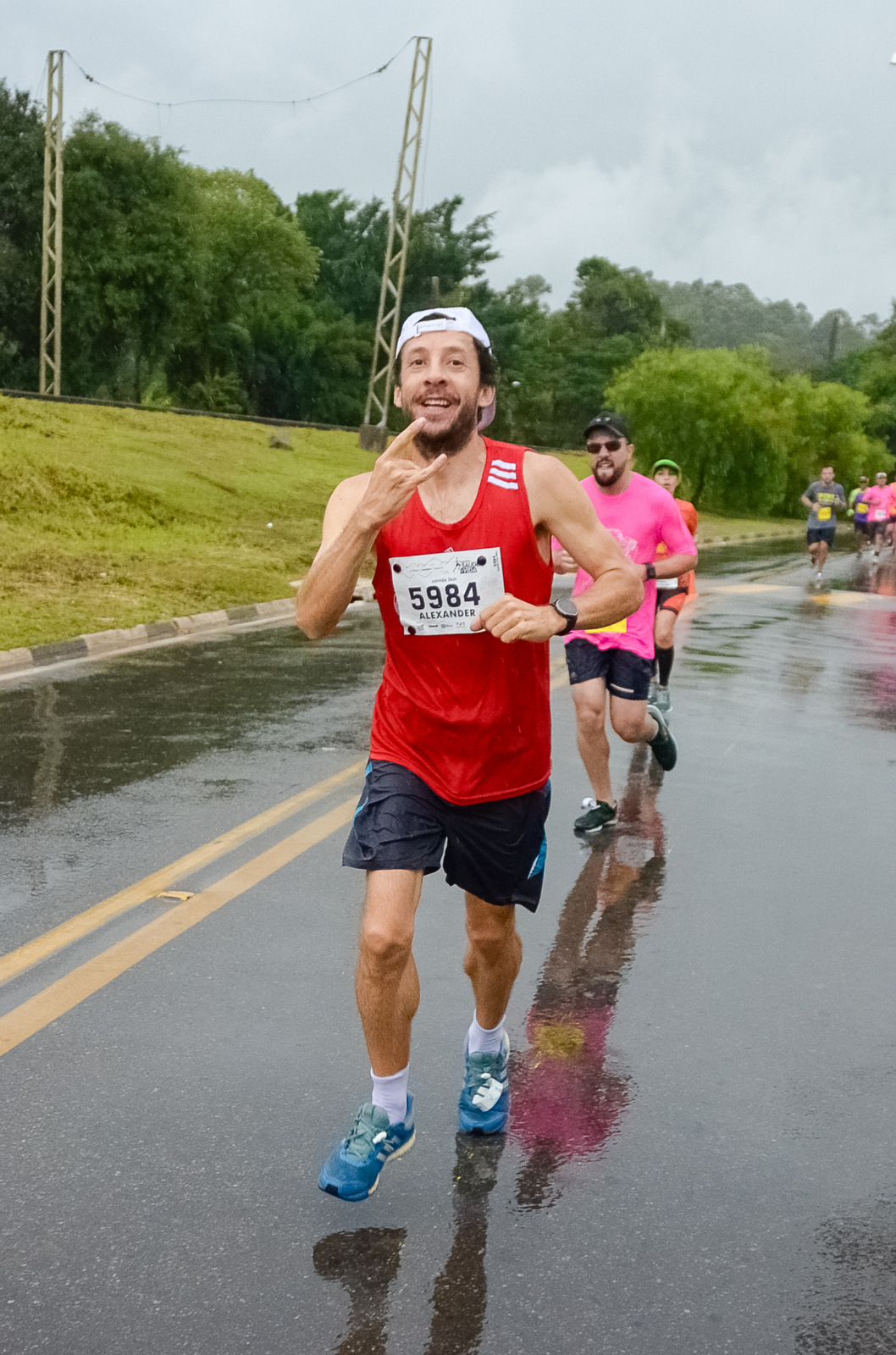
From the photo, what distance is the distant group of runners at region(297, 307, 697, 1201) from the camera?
377 centimetres

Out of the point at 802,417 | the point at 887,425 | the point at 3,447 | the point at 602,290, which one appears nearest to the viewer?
the point at 3,447

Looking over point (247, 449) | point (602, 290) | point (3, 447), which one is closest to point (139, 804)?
point (3, 447)

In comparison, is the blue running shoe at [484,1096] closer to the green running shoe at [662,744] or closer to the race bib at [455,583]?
the race bib at [455,583]

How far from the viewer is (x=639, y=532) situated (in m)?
7.82

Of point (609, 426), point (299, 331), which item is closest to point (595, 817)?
point (609, 426)

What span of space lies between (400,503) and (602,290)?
307 feet

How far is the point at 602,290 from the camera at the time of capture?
94.0 meters

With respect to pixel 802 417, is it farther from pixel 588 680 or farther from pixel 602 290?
pixel 588 680

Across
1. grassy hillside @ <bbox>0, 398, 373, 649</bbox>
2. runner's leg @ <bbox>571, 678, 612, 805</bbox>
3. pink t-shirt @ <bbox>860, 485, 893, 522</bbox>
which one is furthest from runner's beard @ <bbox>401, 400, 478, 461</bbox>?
pink t-shirt @ <bbox>860, 485, 893, 522</bbox>

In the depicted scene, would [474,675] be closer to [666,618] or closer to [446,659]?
[446,659]

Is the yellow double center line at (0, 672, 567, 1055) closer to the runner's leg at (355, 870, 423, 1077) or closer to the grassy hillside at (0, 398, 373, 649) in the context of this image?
the runner's leg at (355, 870, 423, 1077)

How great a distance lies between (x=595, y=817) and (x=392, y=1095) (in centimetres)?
383

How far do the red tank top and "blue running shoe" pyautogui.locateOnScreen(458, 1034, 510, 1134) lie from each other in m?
0.79

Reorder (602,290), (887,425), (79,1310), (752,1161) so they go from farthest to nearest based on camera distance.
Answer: (602,290), (887,425), (752,1161), (79,1310)
